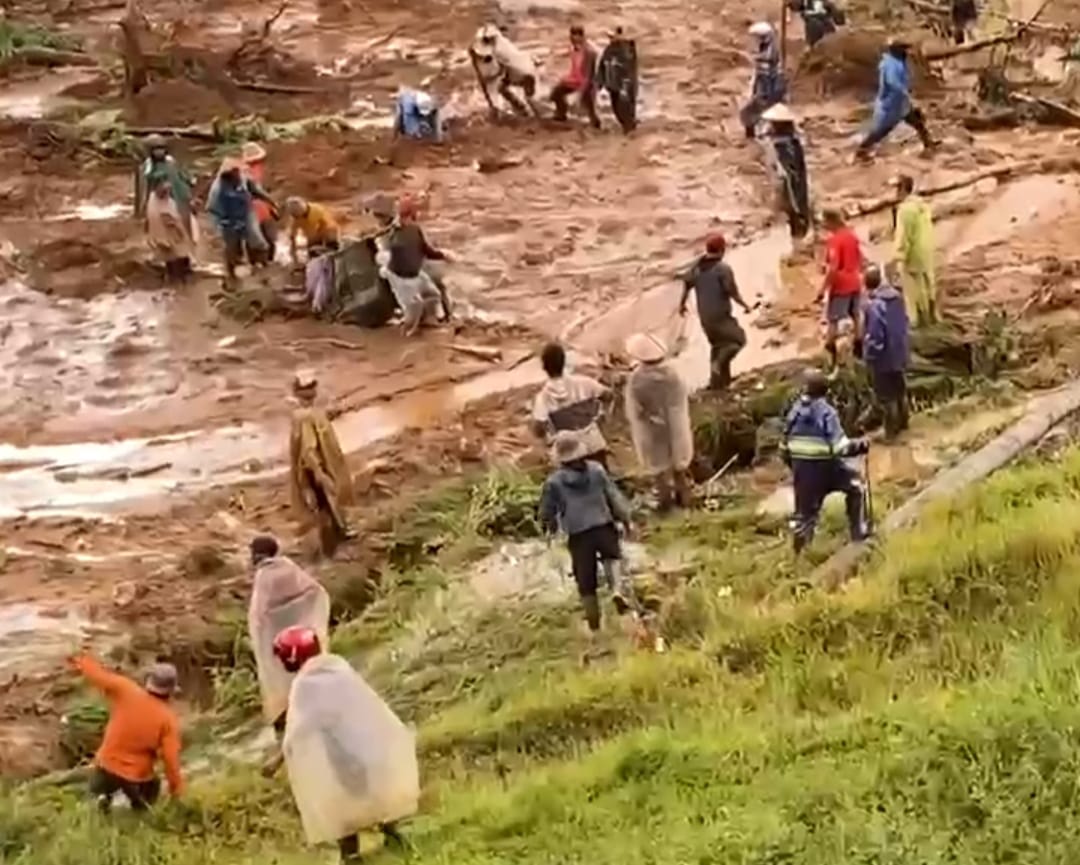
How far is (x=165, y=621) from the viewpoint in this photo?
11.3 meters

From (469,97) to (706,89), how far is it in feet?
8.35

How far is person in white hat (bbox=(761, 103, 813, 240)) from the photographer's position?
16.2 m

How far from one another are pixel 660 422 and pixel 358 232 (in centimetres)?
724

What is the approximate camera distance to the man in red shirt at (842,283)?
12.6 m

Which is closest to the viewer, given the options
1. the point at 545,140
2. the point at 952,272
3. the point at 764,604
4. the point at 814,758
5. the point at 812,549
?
the point at 814,758

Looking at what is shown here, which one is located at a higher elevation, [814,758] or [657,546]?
[814,758]

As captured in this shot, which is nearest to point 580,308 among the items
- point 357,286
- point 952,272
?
point 357,286

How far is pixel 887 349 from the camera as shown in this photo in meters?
11.3

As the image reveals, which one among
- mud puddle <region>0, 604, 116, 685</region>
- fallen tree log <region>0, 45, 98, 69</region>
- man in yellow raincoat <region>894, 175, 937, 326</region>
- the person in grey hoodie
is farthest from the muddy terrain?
the person in grey hoodie

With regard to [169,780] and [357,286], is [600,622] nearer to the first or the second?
[169,780]

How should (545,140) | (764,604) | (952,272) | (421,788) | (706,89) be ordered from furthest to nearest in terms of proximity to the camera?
(706,89) < (545,140) < (952,272) < (764,604) < (421,788)

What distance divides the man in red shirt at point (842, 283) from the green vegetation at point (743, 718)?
85.4 inches

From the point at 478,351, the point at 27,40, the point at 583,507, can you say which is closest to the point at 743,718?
the point at 583,507

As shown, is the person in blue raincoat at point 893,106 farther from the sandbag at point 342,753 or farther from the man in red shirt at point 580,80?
the sandbag at point 342,753
